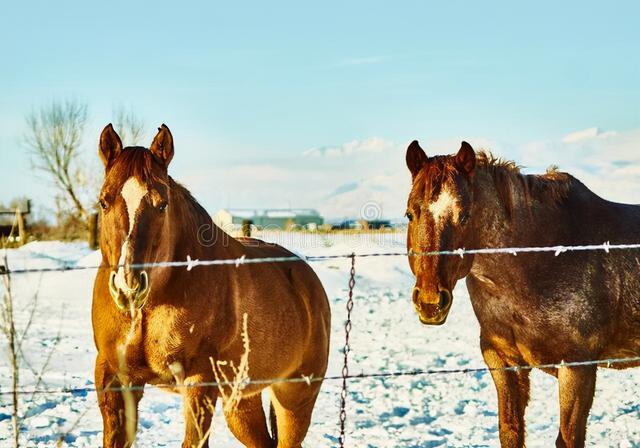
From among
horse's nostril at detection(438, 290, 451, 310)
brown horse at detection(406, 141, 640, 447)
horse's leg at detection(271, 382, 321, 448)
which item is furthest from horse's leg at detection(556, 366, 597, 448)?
horse's leg at detection(271, 382, 321, 448)

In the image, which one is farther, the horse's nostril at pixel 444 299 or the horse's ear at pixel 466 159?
the horse's ear at pixel 466 159

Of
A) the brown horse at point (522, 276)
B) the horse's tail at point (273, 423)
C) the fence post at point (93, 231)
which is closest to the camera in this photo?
the brown horse at point (522, 276)

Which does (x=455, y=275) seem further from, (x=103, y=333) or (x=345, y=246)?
(x=345, y=246)

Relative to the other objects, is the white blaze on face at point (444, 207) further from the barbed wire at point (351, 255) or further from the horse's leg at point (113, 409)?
the horse's leg at point (113, 409)

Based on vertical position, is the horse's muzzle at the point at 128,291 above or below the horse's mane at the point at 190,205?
below

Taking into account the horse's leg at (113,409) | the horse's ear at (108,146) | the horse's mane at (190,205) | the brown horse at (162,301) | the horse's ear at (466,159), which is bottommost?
the horse's leg at (113,409)

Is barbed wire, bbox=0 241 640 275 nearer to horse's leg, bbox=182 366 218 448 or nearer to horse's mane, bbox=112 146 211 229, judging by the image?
horse's mane, bbox=112 146 211 229

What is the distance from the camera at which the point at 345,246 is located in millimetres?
18734

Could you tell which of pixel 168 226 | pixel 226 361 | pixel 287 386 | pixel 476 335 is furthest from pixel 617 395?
pixel 168 226

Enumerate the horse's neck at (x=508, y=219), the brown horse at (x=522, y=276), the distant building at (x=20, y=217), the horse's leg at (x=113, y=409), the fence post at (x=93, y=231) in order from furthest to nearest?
the distant building at (x=20, y=217)
the fence post at (x=93, y=231)
the horse's neck at (x=508, y=219)
the brown horse at (x=522, y=276)
the horse's leg at (x=113, y=409)

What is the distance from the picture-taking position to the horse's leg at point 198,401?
4.25 metres

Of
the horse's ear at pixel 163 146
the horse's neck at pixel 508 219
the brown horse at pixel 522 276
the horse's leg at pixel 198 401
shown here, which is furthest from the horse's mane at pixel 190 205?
the horse's neck at pixel 508 219

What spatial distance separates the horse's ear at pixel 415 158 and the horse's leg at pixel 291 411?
181 centimetres

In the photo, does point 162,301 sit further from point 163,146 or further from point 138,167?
point 163,146
